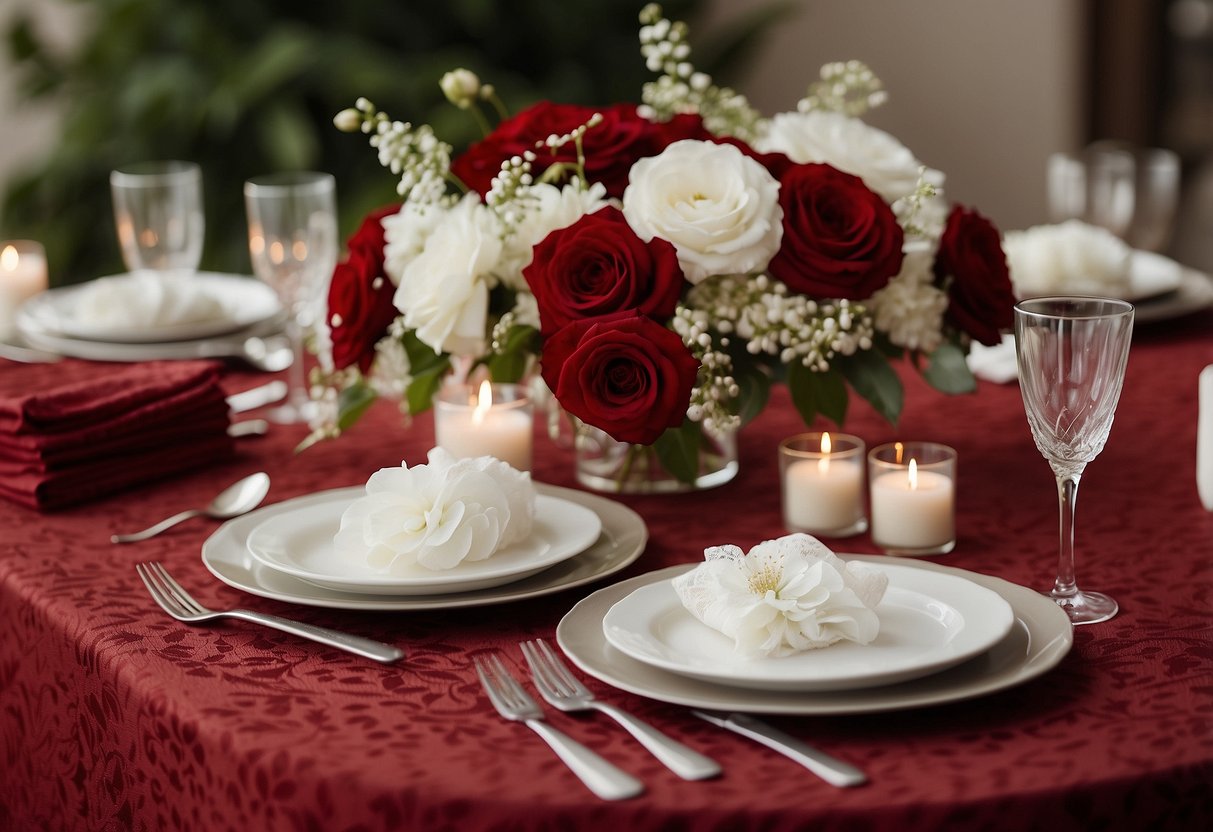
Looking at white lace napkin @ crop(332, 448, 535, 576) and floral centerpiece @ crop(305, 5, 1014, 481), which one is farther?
floral centerpiece @ crop(305, 5, 1014, 481)

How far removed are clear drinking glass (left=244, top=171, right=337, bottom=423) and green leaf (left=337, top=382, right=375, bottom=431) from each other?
22 centimetres

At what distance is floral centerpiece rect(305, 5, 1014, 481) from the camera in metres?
1.25

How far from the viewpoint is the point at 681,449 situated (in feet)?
4.57

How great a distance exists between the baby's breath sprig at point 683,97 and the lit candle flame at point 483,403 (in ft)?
1.16

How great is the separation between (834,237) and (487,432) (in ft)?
1.32

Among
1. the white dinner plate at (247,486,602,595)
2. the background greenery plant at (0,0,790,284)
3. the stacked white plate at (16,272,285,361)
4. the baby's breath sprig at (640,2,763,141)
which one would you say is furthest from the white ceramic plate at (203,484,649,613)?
the background greenery plant at (0,0,790,284)

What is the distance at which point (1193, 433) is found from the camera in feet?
5.17

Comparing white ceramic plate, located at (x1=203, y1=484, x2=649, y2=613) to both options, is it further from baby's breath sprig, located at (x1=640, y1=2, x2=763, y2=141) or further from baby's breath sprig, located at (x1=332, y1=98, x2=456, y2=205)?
baby's breath sprig, located at (x1=640, y1=2, x2=763, y2=141)

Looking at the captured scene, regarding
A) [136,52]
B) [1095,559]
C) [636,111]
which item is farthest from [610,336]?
[136,52]

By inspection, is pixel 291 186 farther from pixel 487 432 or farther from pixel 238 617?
pixel 238 617

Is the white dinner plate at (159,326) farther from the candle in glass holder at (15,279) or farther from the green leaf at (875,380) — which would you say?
the green leaf at (875,380)

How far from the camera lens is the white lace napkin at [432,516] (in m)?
1.10

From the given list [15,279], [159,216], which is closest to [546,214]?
[159,216]

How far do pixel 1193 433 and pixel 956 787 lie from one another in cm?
92
